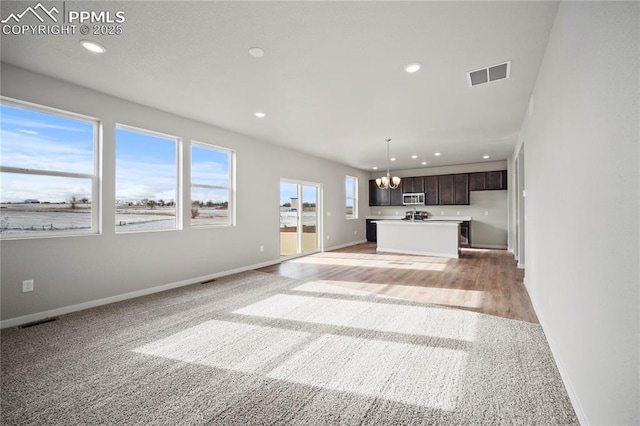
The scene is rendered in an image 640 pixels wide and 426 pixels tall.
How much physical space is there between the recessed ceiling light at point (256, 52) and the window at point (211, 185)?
101 inches

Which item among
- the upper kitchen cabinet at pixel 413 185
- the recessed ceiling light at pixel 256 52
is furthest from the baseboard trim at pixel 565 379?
the upper kitchen cabinet at pixel 413 185

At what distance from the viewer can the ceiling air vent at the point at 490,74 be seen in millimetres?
3004

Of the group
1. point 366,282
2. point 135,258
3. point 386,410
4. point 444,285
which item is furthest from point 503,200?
point 135,258

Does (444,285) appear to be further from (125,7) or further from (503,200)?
(503,200)

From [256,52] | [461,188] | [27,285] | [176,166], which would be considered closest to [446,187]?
[461,188]

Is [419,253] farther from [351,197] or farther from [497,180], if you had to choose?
[497,180]

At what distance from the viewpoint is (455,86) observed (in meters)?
3.46

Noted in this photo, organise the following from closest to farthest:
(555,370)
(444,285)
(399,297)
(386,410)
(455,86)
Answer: (386,410), (555,370), (455,86), (399,297), (444,285)

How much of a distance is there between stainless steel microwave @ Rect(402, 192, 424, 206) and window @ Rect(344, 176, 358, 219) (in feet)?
5.41

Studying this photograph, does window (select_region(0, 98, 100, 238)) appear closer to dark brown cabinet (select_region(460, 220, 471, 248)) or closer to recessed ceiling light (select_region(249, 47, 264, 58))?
recessed ceiling light (select_region(249, 47, 264, 58))

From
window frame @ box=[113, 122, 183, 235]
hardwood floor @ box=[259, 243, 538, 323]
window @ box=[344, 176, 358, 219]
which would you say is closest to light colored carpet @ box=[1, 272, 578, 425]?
hardwood floor @ box=[259, 243, 538, 323]

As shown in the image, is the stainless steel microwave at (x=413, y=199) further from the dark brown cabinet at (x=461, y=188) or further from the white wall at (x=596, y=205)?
the white wall at (x=596, y=205)

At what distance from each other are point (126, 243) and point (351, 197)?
7.09m

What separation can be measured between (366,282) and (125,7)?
425 cm
